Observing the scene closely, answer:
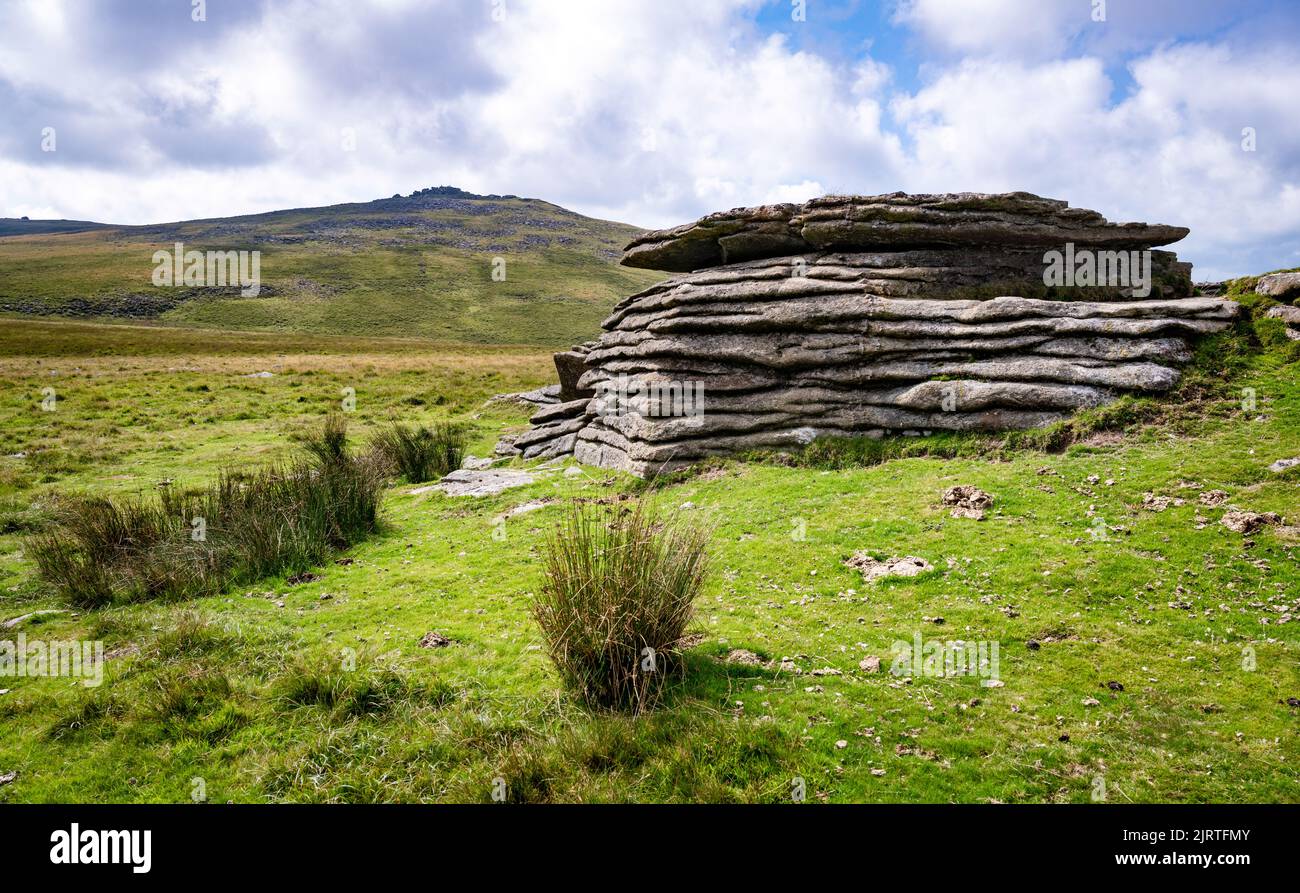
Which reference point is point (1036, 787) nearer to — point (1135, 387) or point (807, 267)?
point (1135, 387)

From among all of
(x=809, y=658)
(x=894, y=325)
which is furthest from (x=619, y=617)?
(x=894, y=325)

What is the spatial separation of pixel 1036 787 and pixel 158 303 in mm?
163138

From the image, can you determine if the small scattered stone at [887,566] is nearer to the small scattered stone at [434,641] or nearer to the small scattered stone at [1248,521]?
the small scattered stone at [1248,521]

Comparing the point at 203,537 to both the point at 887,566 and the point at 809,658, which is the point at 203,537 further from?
the point at 887,566

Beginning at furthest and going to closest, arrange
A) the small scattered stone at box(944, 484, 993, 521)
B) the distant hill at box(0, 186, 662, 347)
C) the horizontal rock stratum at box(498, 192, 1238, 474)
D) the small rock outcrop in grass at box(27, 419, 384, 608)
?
the distant hill at box(0, 186, 662, 347)
the horizontal rock stratum at box(498, 192, 1238, 474)
the small scattered stone at box(944, 484, 993, 521)
the small rock outcrop in grass at box(27, 419, 384, 608)

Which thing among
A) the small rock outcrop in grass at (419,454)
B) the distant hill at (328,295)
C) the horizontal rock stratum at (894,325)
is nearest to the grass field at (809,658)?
the horizontal rock stratum at (894,325)

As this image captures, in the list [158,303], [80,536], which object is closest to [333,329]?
[158,303]

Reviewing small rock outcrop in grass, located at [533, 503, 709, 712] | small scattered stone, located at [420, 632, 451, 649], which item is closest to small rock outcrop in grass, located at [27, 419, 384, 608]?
small scattered stone, located at [420, 632, 451, 649]

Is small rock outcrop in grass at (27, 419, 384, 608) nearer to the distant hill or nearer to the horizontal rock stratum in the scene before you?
the horizontal rock stratum

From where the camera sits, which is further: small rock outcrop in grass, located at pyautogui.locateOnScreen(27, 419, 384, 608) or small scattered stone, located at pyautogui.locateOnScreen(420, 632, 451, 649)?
small rock outcrop in grass, located at pyautogui.locateOnScreen(27, 419, 384, 608)

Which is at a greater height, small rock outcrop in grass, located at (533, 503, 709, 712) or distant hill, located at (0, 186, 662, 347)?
distant hill, located at (0, 186, 662, 347)

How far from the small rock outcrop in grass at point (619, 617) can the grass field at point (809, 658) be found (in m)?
0.39

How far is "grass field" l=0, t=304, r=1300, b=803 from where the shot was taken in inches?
248

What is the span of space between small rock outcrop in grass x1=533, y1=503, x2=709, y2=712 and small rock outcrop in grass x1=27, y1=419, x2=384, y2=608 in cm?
847
